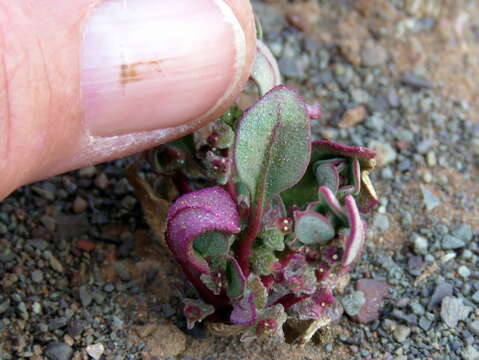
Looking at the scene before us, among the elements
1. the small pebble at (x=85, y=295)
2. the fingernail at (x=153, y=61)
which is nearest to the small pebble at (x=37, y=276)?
the small pebble at (x=85, y=295)

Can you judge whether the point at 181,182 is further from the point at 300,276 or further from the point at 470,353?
the point at 470,353

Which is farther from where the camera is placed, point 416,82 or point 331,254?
point 416,82

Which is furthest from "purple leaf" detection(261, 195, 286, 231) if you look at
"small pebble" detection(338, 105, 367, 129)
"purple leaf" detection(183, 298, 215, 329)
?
"small pebble" detection(338, 105, 367, 129)

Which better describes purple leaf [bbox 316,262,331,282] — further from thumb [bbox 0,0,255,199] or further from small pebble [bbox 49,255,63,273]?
small pebble [bbox 49,255,63,273]

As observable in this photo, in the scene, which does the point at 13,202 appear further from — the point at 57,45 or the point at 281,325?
the point at 281,325

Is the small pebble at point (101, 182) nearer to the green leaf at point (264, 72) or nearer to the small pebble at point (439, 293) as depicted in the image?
the green leaf at point (264, 72)

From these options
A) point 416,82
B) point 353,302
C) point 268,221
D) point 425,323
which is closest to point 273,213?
point 268,221
